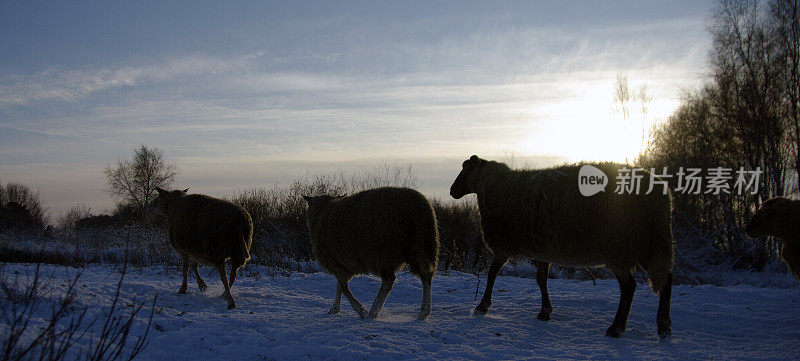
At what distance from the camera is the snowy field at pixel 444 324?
5.09 meters

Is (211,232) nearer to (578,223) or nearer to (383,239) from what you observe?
(383,239)

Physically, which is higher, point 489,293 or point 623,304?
point 623,304

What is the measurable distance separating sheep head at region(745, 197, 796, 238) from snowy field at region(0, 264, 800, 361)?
1.43 m

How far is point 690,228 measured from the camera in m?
21.8

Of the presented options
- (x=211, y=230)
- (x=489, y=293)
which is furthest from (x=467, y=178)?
(x=211, y=230)

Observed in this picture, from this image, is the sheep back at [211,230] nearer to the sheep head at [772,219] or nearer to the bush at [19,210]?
the sheep head at [772,219]

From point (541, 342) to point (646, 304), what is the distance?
11.0 feet

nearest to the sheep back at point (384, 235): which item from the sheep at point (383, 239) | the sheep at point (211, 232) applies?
the sheep at point (383, 239)

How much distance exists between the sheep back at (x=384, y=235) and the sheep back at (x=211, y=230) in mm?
1958

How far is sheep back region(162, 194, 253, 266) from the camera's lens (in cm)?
769

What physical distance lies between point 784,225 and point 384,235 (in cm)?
529

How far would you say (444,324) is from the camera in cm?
639

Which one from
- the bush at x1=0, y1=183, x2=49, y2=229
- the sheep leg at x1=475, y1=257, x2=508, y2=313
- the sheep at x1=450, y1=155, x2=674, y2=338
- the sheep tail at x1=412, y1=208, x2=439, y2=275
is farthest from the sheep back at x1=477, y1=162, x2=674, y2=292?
the bush at x1=0, y1=183, x2=49, y2=229

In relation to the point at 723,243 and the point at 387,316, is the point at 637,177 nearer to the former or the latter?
the point at 387,316
